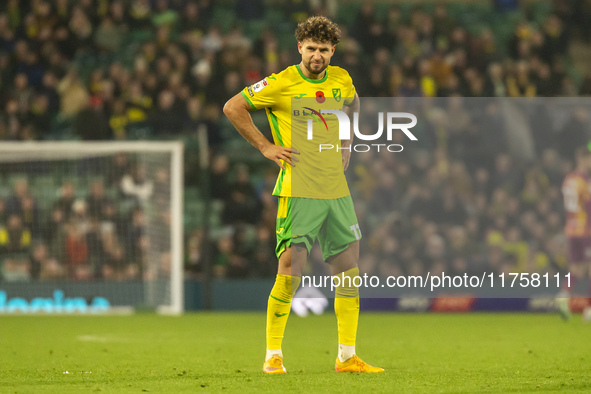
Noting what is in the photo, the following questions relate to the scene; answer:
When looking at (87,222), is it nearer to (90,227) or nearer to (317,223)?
(90,227)

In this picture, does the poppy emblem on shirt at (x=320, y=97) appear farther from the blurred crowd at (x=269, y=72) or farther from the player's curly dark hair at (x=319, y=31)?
the blurred crowd at (x=269, y=72)

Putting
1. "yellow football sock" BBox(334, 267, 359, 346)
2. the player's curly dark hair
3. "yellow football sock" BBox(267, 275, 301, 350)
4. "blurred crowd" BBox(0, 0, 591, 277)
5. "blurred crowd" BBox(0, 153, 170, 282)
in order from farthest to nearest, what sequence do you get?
"blurred crowd" BBox(0, 153, 170, 282), "blurred crowd" BBox(0, 0, 591, 277), "yellow football sock" BBox(334, 267, 359, 346), "yellow football sock" BBox(267, 275, 301, 350), the player's curly dark hair

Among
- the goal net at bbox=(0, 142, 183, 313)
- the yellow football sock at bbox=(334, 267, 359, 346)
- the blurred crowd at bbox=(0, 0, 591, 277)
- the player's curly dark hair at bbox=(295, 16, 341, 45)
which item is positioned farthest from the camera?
the goal net at bbox=(0, 142, 183, 313)

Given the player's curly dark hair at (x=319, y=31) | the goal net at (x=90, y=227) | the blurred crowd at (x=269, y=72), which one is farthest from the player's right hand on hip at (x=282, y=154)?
the goal net at (x=90, y=227)

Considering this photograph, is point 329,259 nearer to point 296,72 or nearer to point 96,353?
point 296,72

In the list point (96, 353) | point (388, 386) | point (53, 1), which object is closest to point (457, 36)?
point (53, 1)

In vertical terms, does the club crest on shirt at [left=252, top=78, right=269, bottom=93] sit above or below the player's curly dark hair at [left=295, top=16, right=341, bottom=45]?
below

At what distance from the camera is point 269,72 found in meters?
16.5

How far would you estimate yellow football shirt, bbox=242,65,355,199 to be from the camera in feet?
21.2

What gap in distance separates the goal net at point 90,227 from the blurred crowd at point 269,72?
0.42 meters

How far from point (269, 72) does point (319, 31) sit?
34.1 ft

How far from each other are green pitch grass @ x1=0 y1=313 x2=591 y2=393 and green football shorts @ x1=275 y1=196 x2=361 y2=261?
844 mm

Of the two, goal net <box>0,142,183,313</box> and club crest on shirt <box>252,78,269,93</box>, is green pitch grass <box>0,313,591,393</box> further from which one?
club crest on shirt <box>252,78,269,93</box>

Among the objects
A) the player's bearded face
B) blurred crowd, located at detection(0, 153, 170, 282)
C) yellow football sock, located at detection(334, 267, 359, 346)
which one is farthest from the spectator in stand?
the player's bearded face
